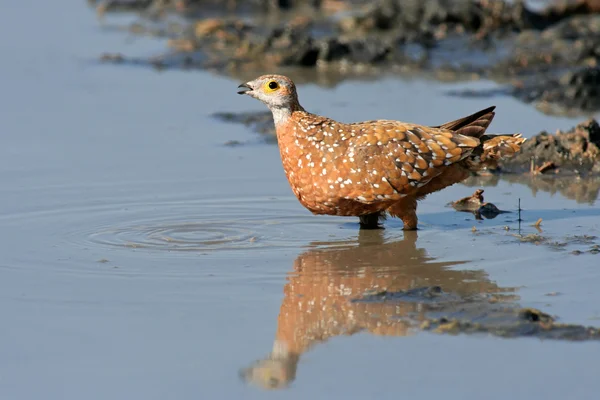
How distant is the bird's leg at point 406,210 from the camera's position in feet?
30.2

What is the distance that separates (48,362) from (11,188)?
14.7ft

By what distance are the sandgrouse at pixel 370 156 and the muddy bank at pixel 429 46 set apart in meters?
4.86

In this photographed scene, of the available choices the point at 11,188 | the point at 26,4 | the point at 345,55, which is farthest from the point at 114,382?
the point at 26,4

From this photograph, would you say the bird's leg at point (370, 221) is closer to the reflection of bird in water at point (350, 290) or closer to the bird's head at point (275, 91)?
the reflection of bird in water at point (350, 290)

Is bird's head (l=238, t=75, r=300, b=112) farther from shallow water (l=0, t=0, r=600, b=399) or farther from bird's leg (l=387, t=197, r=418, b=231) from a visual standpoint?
bird's leg (l=387, t=197, r=418, b=231)

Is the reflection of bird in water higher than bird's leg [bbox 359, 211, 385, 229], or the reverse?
bird's leg [bbox 359, 211, 385, 229]

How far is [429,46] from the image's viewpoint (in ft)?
54.9

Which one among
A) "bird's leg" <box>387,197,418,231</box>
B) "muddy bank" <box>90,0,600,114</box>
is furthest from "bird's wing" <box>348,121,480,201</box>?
"muddy bank" <box>90,0,600,114</box>

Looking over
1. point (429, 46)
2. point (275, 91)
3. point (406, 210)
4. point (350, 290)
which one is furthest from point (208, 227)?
point (429, 46)

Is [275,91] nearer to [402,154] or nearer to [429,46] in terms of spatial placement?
[402,154]

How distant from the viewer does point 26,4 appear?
21.1m

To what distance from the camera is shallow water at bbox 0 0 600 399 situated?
6.14 meters

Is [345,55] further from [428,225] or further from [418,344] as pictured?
[418,344]

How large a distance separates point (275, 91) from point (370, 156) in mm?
999
